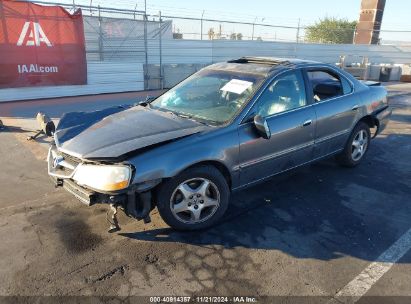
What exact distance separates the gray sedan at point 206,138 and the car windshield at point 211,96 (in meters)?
0.01

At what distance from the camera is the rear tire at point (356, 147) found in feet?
17.4

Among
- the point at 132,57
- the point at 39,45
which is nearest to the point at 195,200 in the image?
the point at 39,45

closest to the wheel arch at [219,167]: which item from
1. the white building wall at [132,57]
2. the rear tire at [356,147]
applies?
the rear tire at [356,147]

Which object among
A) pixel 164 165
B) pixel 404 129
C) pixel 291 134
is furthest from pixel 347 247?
pixel 404 129

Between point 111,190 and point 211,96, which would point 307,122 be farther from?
point 111,190

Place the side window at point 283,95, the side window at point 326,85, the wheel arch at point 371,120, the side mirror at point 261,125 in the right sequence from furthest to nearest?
1. the wheel arch at point 371,120
2. the side window at point 326,85
3. the side window at point 283,95
4. the side mirror at point 261,125

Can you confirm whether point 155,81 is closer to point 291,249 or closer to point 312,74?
point 312,74

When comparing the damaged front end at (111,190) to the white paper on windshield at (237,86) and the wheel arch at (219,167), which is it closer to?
the wheel arch at (219,167)

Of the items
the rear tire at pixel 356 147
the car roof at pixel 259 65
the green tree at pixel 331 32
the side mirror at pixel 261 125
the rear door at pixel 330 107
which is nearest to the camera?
the side mirror at pixel 261 125

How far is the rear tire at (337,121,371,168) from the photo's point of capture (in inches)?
Result: 208

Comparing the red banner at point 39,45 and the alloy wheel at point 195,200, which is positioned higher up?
the red banner at point 39,45

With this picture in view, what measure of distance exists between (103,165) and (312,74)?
3.01 metres

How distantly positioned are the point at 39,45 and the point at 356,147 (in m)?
9.07

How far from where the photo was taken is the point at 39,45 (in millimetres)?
10359
